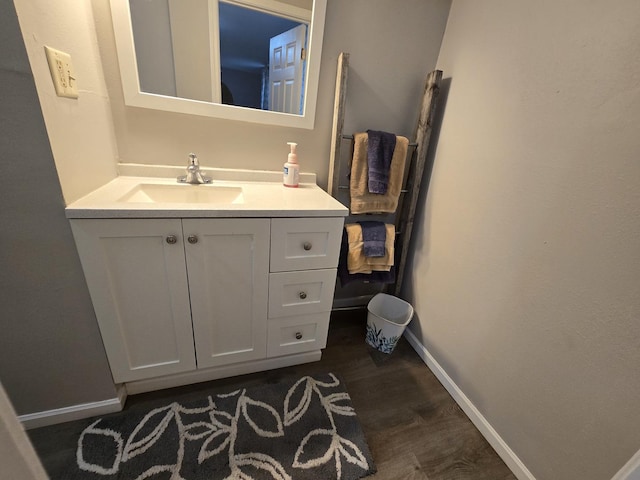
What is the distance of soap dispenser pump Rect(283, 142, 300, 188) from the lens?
1.30 m

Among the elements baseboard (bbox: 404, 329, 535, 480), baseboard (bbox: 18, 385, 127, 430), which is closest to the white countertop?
baseboard (bbox: 18, 385, 127, 430)

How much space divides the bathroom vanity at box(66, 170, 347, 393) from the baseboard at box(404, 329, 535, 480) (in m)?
0.60

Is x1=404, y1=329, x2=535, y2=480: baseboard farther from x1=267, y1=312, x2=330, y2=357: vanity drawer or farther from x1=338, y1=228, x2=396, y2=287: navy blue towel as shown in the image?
x1=267, y1=312, x2=330, y2=357: vanity drawer

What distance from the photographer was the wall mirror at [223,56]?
1.09 metres

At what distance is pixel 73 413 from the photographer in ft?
3.46

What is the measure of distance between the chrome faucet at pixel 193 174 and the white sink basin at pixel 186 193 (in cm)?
3

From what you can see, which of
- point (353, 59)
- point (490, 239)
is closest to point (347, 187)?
point (353, 59)

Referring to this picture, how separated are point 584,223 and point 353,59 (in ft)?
3.73

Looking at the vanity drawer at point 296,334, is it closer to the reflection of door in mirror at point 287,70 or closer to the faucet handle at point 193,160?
the faucet handle at point 193,160

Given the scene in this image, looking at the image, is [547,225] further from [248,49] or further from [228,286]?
[248,49]

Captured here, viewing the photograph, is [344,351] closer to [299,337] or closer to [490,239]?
[299,337]

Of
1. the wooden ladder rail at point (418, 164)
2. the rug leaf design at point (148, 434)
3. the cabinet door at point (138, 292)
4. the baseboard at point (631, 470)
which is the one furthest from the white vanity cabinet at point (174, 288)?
the baseboard at point (631, 470)

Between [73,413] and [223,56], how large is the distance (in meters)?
1.55

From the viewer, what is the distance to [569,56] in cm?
85
